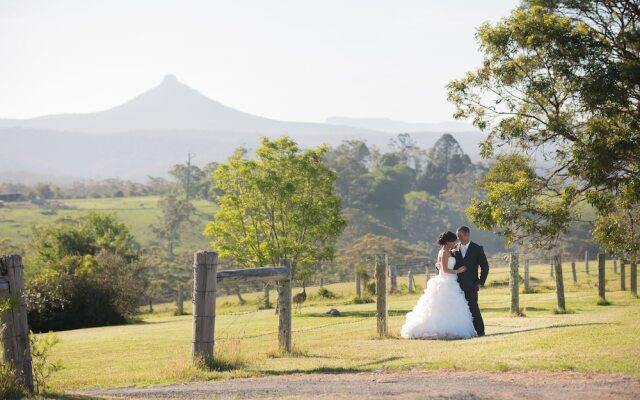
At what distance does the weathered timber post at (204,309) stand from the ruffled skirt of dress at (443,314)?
569cm

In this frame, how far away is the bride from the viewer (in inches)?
688

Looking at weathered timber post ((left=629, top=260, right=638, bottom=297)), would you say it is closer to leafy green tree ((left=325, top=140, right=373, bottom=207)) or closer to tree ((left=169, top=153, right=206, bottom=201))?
leafy green tree ((left=325, top=140, right=373, bottom=207))

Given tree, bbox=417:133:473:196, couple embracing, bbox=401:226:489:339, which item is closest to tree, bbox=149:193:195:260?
tree, bbox=417:133:473:196

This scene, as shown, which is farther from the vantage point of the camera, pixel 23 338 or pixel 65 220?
pixel 65 220

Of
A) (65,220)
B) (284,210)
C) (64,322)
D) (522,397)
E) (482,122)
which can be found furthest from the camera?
(65,220)

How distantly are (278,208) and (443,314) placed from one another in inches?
1168

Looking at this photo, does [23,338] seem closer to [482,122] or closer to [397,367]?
[397,367]

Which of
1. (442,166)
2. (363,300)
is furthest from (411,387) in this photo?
(442,166)

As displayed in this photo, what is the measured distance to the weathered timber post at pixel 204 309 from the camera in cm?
1397

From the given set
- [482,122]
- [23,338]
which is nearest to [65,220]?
[482,122]

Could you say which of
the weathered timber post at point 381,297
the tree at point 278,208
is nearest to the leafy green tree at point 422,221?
the tree at point 278,208

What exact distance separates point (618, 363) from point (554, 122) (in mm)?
12969

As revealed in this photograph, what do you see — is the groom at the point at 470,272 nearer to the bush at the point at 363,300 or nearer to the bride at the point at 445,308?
the bride at the point at 445,308

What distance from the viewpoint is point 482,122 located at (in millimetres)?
25828
